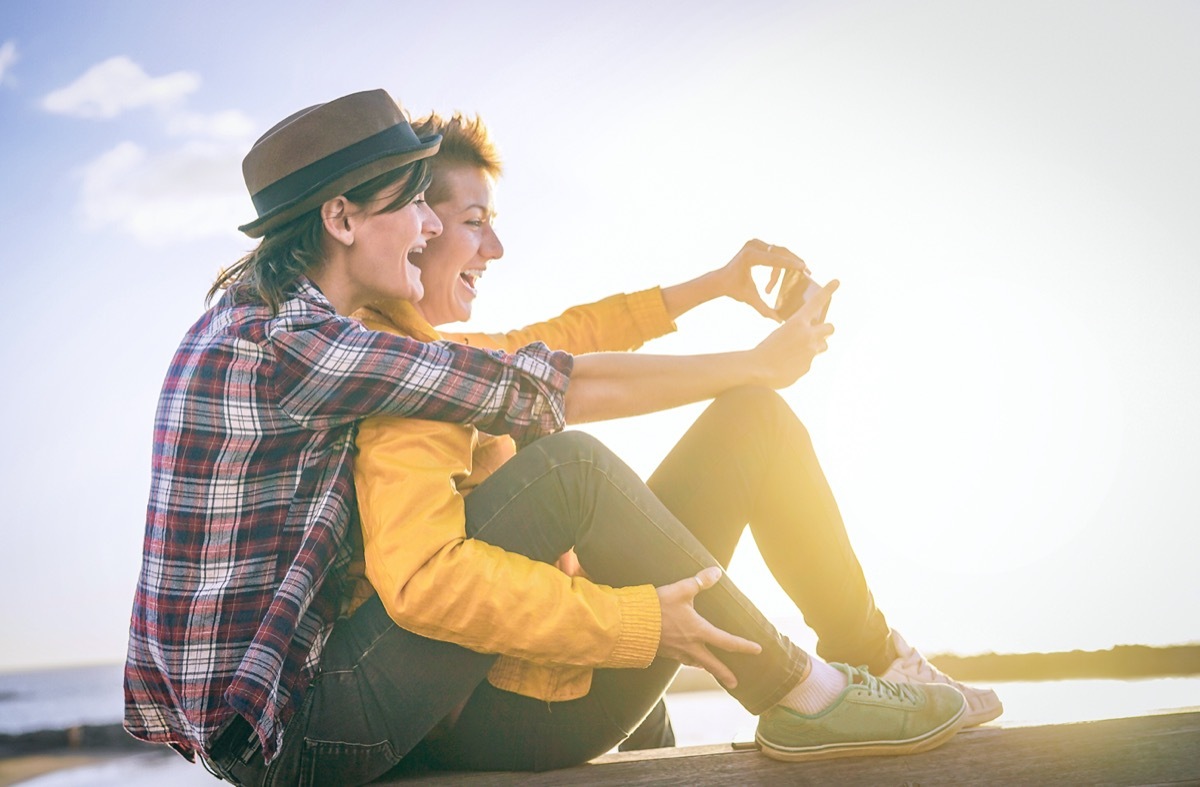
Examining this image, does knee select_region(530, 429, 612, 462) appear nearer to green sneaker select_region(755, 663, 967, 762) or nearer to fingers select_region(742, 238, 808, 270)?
green sneaker select_region(755, 663, 967, 762)

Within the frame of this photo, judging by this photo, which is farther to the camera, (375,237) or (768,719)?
(375,237)

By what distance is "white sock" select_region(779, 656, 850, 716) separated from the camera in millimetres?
1868

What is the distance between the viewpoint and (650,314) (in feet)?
9.93

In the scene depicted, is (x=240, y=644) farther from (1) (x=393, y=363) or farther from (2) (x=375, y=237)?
(2) (x=375, y=237)

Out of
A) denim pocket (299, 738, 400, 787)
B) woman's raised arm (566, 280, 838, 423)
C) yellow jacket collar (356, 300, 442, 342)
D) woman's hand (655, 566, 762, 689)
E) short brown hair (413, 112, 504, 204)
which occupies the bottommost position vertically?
denim pocket (299, 738, 400, 787)

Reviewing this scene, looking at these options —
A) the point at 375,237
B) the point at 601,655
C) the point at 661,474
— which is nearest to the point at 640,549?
the point at 601,655

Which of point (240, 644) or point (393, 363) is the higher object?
point (393, 363)

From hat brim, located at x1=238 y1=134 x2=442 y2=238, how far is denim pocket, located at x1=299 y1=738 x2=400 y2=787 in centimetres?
105

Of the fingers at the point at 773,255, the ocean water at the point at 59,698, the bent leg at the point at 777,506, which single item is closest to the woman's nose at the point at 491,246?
the fingers at the point at 773,255

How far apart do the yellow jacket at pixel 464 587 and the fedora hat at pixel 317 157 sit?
53 cm

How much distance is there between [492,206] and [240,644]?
145cm

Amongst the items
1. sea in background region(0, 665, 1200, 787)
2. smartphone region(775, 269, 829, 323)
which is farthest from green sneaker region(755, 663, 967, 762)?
smartphone region(775, 269, 829, 323)

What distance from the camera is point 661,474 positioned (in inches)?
84.3

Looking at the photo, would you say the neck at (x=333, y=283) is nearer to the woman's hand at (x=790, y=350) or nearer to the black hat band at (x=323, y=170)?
the black hat band at (x=323, y=170)
